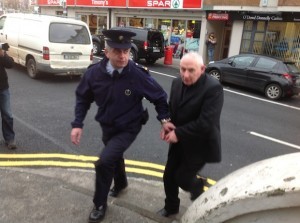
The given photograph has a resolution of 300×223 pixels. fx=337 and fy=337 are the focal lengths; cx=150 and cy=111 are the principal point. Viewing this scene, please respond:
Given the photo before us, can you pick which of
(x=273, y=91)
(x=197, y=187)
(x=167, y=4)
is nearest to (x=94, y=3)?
(x=167, y=4)

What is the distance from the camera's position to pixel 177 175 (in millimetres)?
3279

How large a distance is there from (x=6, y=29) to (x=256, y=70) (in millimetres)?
8876

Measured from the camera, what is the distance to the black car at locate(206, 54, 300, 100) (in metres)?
11.3

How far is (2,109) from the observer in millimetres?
4953

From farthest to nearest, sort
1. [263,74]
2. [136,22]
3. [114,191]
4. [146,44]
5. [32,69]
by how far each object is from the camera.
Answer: [136,22], [146,44], [263,74], [32,69], [114,191]

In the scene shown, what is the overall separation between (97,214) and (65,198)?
569 millimetres

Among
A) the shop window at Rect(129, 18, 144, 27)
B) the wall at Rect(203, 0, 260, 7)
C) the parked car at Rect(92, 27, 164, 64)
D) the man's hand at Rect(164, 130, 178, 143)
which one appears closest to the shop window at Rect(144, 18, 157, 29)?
the shop window at Rect(129, 18, 144, 27)

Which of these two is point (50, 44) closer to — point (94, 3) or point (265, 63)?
point (265, 63)

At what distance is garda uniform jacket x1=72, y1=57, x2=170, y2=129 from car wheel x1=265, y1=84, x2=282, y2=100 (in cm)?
904

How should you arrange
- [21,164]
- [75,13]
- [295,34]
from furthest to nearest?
1. [75,13]
2. [295,34]
3. [21,164]

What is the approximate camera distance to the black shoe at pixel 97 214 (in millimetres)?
3268

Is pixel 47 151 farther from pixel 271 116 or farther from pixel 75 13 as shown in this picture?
pixel 75 13

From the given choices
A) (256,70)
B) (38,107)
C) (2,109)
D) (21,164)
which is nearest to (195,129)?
→ (21,164)

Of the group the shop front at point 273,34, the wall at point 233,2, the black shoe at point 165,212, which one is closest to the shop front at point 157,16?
the wall at point 233,2
